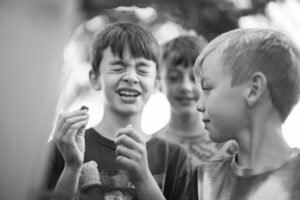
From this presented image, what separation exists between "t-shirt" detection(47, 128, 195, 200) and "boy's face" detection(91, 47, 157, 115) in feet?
0.41

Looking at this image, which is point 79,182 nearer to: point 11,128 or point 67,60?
point 67,60

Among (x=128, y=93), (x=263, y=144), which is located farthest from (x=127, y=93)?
(x=263, y=144)

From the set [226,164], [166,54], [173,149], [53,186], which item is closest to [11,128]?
[53,186]

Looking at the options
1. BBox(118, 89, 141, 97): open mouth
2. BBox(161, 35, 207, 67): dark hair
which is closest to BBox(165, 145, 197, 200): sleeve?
BBox(118, 89, 141, 97): open mouth

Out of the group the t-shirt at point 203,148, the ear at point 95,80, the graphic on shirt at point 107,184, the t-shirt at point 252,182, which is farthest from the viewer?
the t-shirt at point 203,148

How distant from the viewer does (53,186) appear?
1614 millimetres

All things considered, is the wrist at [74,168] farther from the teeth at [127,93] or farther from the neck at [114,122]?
the teeth at [127,93]

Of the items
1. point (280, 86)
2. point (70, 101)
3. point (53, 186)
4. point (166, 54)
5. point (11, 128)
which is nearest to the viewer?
point (11, 128)

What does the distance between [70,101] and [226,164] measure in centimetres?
64

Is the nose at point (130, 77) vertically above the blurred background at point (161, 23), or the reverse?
the blurred background at point (161, 23)

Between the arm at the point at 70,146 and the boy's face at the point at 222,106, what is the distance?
38cm

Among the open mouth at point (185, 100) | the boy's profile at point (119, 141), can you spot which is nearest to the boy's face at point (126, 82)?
the boy's profile at point (119, 141)

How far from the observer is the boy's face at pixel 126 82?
180 cm

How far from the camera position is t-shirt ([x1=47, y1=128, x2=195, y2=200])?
1.64 meters
